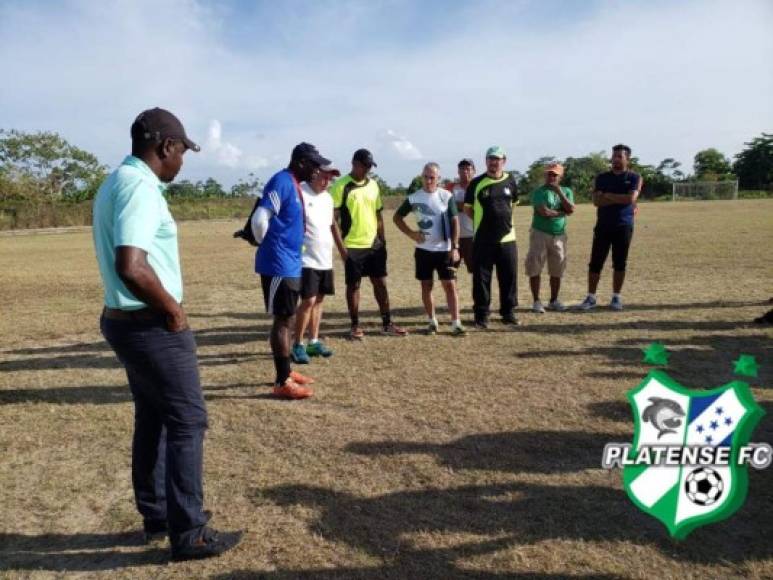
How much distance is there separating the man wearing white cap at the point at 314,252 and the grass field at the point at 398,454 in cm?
54

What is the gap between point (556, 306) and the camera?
804 centimetres

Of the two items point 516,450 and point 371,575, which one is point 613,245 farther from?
point 371,575

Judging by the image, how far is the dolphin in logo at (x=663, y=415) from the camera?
10.1 ft

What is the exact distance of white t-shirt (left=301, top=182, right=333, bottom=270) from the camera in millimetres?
5410

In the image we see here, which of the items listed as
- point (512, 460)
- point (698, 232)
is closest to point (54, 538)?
point (512, 460)

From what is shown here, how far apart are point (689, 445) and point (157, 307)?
2604 millimetres

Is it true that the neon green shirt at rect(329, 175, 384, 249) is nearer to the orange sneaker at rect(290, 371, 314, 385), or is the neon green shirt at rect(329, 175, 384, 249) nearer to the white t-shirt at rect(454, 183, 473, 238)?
the orange sneaker at rect(290, 371, 314, 385)

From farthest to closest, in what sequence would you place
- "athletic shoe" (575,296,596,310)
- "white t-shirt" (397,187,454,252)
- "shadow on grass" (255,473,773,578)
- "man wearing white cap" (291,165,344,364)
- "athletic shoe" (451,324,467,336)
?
"athletic shoe" (575,296,596,310) < "athletic shoe" (451,324,467,336) < "white t-shirt" (397,187,454,252) < "man wearing white cap" (291,165,344,364) < "shadow on grass" (255,473,773,578)

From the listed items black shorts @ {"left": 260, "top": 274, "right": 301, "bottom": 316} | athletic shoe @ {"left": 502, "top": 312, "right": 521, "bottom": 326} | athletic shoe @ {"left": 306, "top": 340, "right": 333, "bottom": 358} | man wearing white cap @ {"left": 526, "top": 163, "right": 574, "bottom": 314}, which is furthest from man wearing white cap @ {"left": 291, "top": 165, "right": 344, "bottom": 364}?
man wearing white cap @ {"left": 526, "top": 163, "right": 574, "bottom": 314}

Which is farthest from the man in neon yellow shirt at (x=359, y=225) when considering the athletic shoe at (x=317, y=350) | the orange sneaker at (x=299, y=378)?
the orange sneaker at (x=299, y=378)

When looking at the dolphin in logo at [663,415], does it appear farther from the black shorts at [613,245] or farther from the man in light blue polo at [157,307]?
the black shorts at [613,245]

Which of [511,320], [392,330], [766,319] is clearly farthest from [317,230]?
[766,319]

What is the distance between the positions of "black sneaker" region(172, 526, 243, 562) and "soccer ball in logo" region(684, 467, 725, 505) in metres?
2.19

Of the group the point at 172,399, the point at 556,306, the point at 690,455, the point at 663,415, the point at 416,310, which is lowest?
the point at 416,310
